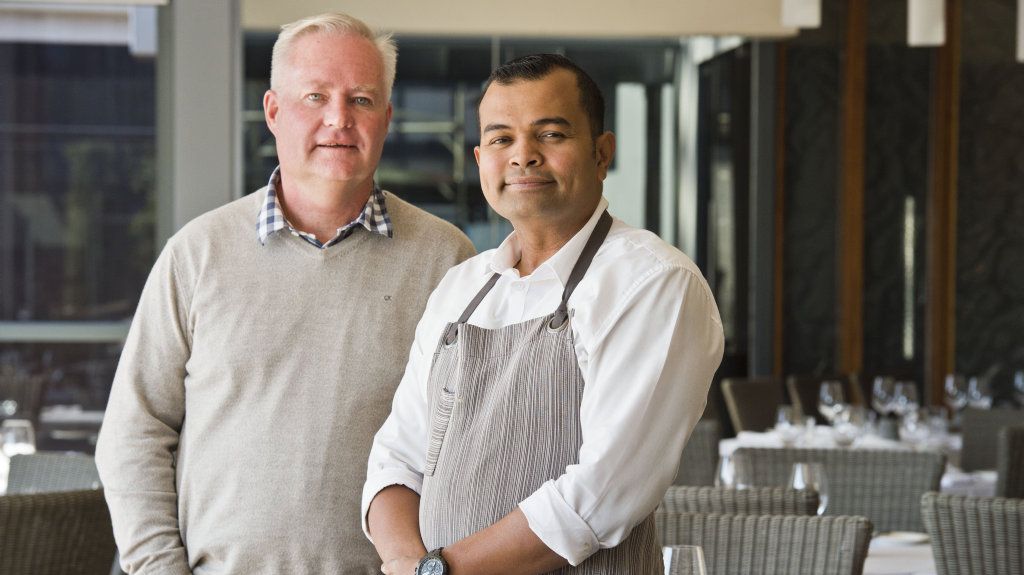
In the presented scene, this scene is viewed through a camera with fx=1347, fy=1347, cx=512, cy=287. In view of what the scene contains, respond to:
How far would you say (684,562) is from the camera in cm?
191

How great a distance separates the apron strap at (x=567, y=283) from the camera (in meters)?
1.77

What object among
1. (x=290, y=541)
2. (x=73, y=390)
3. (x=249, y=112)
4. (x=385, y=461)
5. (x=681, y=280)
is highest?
(x=249, y=112)

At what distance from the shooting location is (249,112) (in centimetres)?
771

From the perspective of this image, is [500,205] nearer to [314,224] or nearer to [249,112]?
[314,224]

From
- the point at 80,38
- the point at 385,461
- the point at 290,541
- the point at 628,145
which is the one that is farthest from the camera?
the point at 628,145

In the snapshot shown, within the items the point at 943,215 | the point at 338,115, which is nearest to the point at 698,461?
the point at 338,115

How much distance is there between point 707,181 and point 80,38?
375cm

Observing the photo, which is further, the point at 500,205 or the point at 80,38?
the point at 80,38

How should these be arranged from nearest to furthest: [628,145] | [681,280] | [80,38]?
[681,280] → [80,38] → [628,145]

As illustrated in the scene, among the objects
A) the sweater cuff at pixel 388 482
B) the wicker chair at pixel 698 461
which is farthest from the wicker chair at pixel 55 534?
the wicker chair at pixel 698 461

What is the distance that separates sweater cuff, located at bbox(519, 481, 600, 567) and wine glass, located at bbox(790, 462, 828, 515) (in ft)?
5.94

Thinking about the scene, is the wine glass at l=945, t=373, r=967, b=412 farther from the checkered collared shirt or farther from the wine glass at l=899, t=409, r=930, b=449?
the checkered collared shirt

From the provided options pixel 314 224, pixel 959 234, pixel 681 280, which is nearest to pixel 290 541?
pixel 314 224

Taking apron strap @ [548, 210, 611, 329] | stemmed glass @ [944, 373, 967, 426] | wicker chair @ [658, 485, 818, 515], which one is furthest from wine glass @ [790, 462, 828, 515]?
stemmed glass @ [944, 373, 967, 426]
